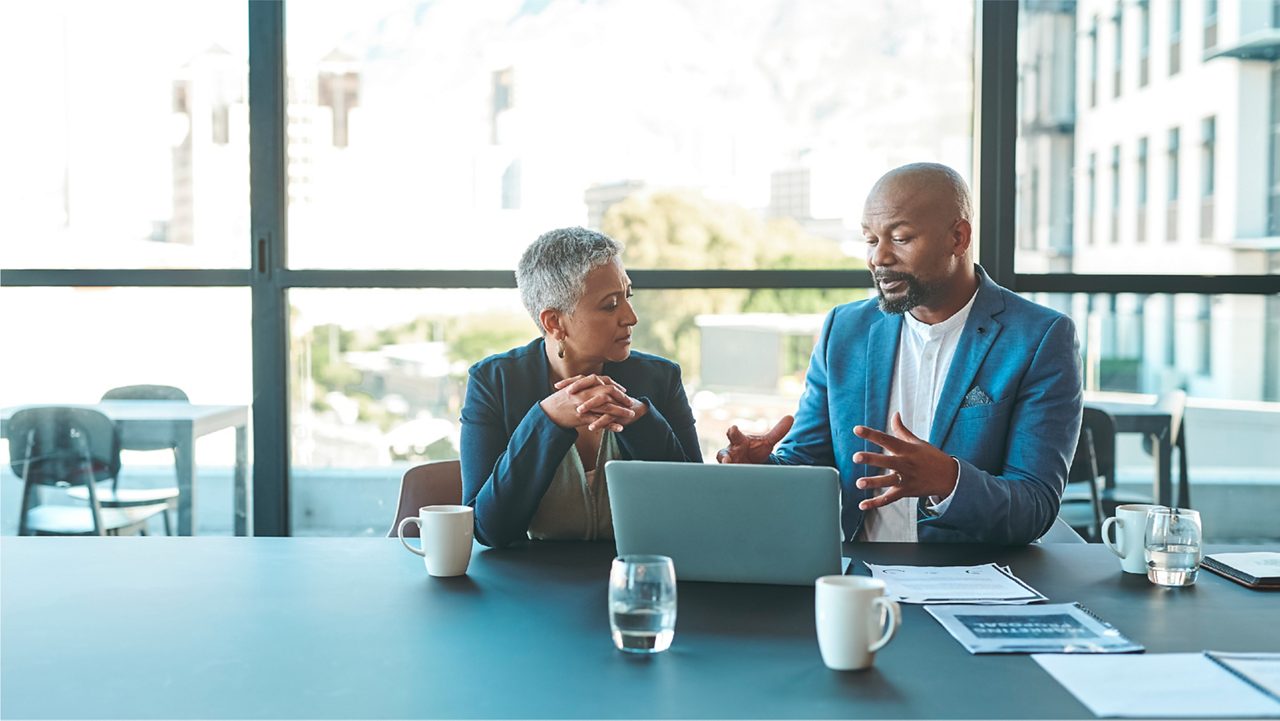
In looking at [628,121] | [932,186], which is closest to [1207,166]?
[932,186]

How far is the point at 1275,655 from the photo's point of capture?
139 cm

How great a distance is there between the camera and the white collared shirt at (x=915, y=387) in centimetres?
254

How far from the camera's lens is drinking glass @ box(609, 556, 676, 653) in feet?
4.52

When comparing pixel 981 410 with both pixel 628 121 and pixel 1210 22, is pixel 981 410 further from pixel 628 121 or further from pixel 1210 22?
pixel 1210 22

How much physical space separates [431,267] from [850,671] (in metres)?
2.68

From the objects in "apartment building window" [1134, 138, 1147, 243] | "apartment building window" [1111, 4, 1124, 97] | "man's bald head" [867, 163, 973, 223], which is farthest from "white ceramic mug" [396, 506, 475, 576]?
"apartment building window" [1111, 4, 1124, 97]

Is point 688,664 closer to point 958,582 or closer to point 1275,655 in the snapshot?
point 958,582

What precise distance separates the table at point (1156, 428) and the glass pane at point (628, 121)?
0.99 m

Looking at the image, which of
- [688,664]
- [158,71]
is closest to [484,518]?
[688,664]

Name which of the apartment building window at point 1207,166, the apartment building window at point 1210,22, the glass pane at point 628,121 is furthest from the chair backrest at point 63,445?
the apartment building window at point 1210,22

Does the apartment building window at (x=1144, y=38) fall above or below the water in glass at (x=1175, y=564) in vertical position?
A: above

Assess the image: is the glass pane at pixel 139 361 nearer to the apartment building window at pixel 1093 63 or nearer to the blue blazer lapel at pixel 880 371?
the blue blazer lapel at pixel 880 371

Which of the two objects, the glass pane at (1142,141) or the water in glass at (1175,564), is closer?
the water in glass at (1175,564)

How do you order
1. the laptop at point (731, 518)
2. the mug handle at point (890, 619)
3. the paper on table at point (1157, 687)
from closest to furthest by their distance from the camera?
1. the paper on table at point (1157, 687)
2. the mug handle at point (890, 619)
3. the laptop at point (731, 518)
